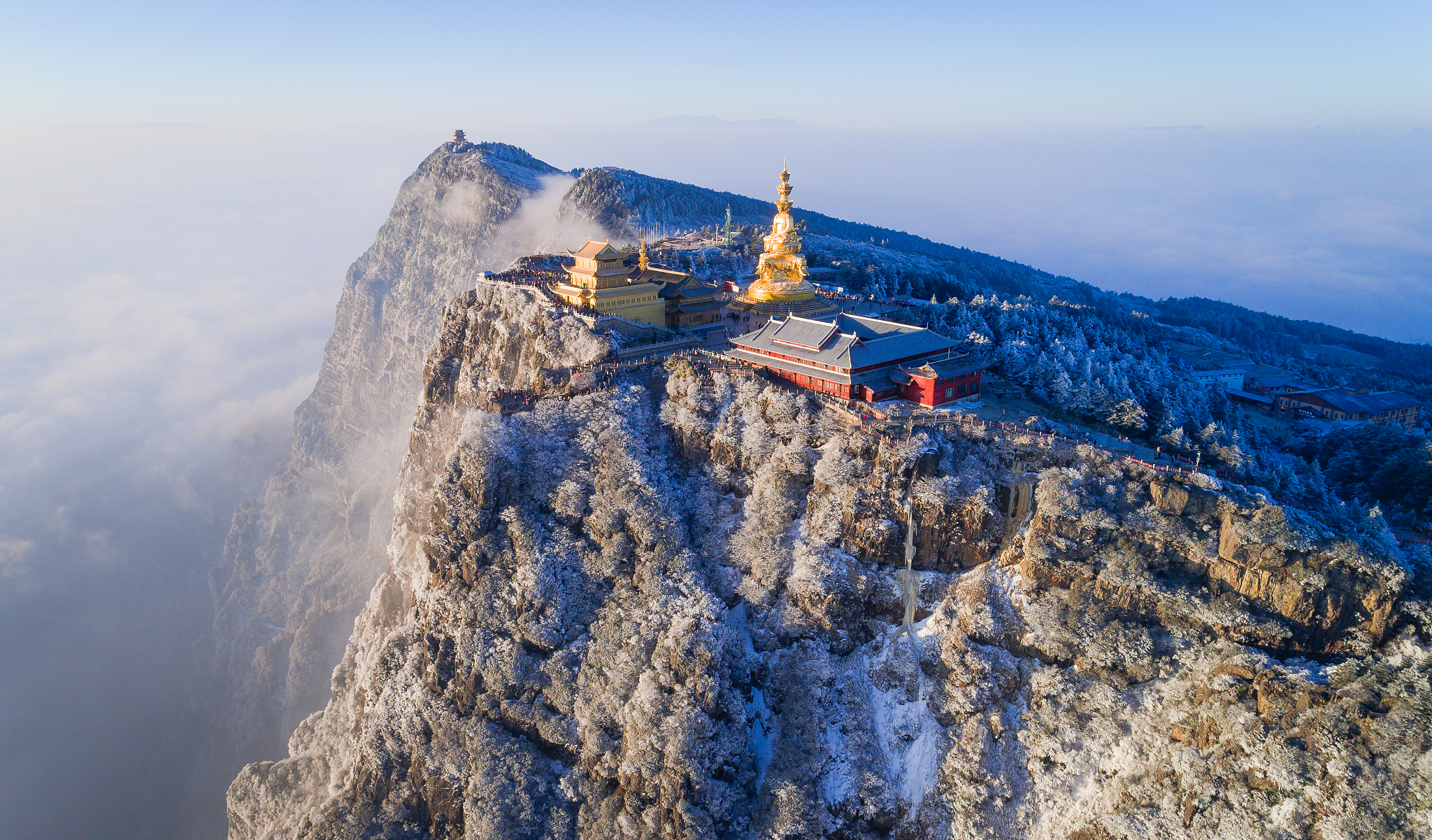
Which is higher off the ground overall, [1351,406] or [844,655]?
[1351,406]

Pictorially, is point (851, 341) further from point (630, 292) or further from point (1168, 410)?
point (1168, 410)

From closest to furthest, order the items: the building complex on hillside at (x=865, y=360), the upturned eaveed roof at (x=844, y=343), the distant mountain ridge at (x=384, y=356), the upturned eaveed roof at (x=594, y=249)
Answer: the building complex on hillside at (x=865, y=360) → the upturned eaveed roof at (x=844, y=343) → the upturned eaveed roof at (x=594, y=249) → the distant mountain ridge at (x=384, y=356)

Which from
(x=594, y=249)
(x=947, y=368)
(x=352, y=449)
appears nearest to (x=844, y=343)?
(x=947, y=368)

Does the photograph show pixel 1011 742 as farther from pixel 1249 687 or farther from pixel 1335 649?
pixel 1335 649

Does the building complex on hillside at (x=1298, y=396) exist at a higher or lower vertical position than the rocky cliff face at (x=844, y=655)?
higher

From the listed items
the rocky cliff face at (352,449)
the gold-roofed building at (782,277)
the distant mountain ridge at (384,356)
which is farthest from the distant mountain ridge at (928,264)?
the gold-roofed building at (782,277)

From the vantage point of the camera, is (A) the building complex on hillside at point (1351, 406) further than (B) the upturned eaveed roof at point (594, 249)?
Yes

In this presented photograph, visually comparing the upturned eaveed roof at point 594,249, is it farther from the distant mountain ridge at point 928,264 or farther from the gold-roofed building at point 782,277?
the distant mountain ridge at point 928,264
